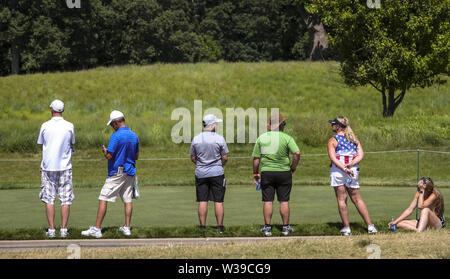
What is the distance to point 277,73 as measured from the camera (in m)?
46.2

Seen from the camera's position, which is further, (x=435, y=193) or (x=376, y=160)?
(x=376, y=160)

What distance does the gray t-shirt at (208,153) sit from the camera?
1099 centimetres

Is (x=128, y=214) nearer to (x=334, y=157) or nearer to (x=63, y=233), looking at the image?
(x=63, y=233)

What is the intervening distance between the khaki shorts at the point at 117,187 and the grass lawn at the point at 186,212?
530 mm

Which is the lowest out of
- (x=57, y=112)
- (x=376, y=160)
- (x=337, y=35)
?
(x=376, y=160)

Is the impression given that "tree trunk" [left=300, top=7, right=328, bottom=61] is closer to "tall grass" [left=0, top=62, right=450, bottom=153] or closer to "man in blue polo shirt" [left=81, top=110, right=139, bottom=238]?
"tall grass" [left=0, top=62, right=450, bottom=153]

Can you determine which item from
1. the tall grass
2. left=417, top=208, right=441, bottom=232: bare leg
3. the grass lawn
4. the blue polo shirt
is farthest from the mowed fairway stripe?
the tall grass

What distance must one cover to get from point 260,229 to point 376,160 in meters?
15.8

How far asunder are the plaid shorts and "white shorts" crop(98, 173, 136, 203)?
53cm

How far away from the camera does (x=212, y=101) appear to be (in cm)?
3962

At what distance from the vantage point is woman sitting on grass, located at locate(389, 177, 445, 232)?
38.2 feet

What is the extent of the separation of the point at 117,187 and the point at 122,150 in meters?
0.57
